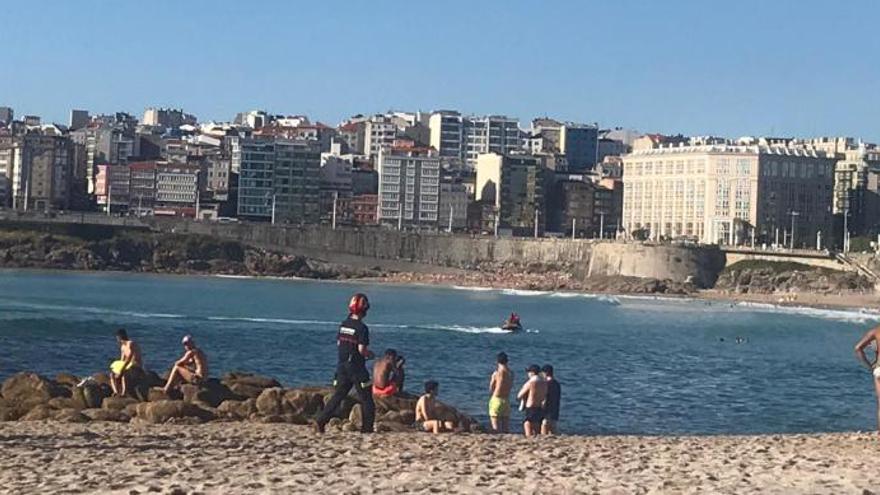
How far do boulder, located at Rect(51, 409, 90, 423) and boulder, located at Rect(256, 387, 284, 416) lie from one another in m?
2.18

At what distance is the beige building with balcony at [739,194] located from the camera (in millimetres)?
136500

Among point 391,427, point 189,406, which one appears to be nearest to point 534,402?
point 391,427

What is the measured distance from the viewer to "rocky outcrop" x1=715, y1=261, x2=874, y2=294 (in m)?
102

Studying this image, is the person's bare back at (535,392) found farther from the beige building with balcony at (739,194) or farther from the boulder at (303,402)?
the beige building with balcony at (739,194)

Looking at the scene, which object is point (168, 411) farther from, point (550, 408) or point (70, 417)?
point (550, 408)

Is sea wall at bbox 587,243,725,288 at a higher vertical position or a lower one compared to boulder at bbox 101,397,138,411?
higher

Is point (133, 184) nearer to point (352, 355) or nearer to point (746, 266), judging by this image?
point (746, 266)

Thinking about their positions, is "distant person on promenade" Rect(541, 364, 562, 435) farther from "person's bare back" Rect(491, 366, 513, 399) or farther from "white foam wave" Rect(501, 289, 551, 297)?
"white foam wave" Rect(501, 289, 551, 297)

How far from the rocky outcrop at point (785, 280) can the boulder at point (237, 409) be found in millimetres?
86104

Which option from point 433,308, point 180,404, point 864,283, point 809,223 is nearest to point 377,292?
point 433,308

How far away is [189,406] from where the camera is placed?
17.8 metres

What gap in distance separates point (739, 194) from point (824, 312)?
182 feet

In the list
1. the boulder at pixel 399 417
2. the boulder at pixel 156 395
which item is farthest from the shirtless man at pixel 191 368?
the boulder at pixel 399 417

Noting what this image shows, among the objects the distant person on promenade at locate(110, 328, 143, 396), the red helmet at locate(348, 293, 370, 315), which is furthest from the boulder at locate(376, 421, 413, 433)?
the distant person on promenade at locate(110, 328, 143, 396)
